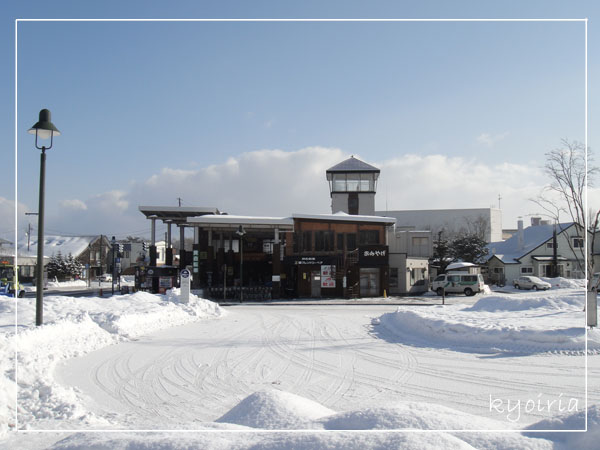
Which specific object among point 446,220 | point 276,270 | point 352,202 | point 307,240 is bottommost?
point 276,270

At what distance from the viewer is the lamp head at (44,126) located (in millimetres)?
9688

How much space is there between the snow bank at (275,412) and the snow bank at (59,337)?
2318mm

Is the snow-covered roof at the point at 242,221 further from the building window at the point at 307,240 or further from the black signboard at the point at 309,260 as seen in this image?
the black signboard at the point at 309,260

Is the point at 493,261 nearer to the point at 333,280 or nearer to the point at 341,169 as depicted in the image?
the point at 341,169

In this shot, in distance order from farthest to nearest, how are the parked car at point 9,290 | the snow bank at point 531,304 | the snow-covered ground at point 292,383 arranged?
the parked car at point 9,290 < the snow bank at point 531,304 < the snow-covered ground at point 292,383

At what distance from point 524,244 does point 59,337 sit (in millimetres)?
55179

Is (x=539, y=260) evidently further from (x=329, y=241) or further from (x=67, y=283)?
(x=67, y=283)

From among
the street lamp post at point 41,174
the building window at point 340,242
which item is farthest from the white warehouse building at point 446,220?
the street lamp post at point 41,174

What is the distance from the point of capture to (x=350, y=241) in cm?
3834

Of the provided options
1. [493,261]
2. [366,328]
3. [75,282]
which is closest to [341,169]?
[493,261]

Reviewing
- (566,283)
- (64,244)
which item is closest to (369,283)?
(566,283)

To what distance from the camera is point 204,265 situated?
130ft

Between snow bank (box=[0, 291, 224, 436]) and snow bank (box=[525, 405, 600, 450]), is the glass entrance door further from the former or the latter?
snow bank (box=[525, 405, 600, 450])

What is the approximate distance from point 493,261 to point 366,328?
41137 millimetres
